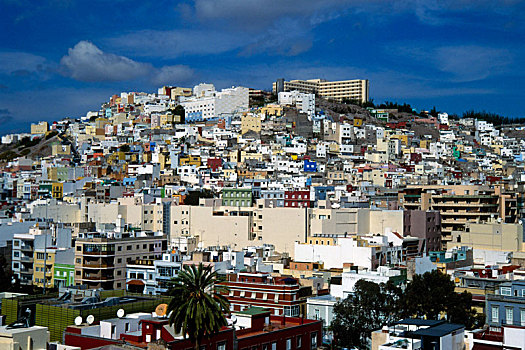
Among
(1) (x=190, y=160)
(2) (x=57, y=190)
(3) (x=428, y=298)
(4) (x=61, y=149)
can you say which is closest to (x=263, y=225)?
(3) (x=428, y=298)

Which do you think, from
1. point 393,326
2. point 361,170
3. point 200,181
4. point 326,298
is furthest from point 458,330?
point 361,170

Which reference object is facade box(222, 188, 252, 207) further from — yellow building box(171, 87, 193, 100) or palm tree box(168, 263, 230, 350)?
yellow building box(171, 87, 193, 100)

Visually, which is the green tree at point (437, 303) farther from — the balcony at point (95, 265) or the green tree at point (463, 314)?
the balcony at point (95, 265)

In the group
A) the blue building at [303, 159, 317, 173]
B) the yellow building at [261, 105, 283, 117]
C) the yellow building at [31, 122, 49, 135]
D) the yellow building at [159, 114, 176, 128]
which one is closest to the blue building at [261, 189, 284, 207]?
the blue building at [303, 159, 317, 173]

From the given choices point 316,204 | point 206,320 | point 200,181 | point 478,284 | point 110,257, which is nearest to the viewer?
point 206,320

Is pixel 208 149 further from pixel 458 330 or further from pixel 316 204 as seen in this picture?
pixel 458 330

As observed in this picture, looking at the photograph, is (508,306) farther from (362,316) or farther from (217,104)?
(217,104)

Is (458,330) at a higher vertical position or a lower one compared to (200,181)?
lower
